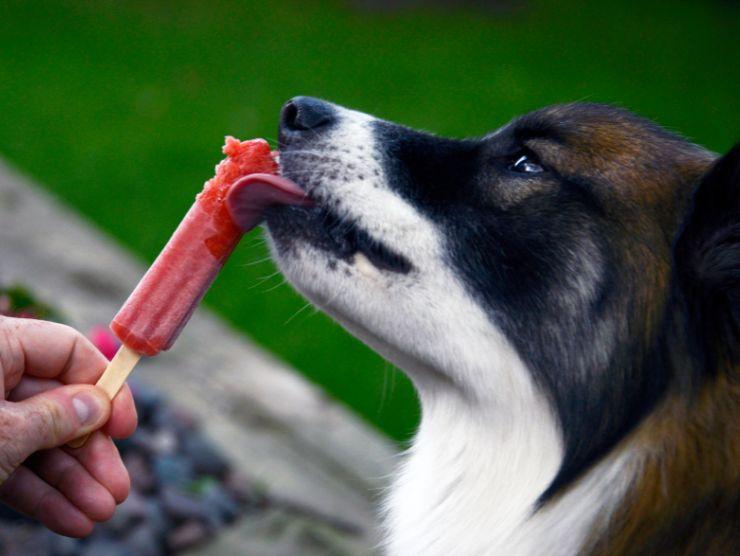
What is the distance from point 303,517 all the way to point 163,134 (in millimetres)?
4590

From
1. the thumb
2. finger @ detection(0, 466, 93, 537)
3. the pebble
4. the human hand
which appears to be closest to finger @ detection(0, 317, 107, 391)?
the human hand

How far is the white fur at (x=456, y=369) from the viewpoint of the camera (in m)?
2.31

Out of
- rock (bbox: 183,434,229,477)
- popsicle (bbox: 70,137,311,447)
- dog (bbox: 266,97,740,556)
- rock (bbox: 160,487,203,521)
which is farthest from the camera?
rock (bbox: 183,434,229,477)

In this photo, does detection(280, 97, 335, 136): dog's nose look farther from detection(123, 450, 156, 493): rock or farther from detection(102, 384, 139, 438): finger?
detection(123, 450, 156, 493): rock

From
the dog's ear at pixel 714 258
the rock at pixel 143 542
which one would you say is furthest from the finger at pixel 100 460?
the rock at pixel 143 542

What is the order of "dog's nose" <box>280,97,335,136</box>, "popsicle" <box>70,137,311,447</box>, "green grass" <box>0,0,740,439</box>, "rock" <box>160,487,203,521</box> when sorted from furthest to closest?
"green grass" <box>0,0,740,439</box>, "rock" <box>160,487,203,521</box>, "dog's nose" <box>280,97,335,136</box>, "popsicle" <box>70,137,311,447</box>

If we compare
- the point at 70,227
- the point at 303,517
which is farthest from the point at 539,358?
the point at 70,227

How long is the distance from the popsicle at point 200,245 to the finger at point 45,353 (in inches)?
3.5

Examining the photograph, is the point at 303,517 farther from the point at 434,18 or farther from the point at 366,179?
the point at 434,18

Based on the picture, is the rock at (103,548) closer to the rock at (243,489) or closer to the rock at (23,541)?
the rock at (23,541)

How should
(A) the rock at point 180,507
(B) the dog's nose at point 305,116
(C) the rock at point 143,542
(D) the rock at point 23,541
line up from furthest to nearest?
(A) the rock at point 180,507
(C) the rock at point 143,542
(D) the rock at point 23,541
(B) the dog's nose at point 305,116

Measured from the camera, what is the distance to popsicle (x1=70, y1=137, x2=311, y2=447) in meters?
2.36

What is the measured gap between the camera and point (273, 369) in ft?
15.7

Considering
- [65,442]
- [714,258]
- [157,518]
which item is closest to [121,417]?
[65,442]
